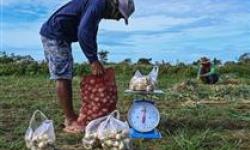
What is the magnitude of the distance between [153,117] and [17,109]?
2372 millimetres

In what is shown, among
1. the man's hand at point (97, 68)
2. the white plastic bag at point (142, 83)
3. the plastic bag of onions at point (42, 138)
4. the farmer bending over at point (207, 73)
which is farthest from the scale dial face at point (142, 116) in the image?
the farmer bending over at point (207, 73)

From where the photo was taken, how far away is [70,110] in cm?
659

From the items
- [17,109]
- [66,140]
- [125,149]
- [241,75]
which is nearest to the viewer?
[125,149]

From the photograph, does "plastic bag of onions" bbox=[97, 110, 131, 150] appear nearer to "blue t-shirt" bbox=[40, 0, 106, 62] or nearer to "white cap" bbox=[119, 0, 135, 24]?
"blue t-shirt" bbox=[40, 0, 106, 62]

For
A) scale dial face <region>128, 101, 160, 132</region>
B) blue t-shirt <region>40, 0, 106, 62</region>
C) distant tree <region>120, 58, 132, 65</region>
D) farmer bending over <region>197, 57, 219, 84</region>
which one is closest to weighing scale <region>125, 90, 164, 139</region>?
scale dial face <region>128, 101, 160, 132</region>

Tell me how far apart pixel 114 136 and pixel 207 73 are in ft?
32.6

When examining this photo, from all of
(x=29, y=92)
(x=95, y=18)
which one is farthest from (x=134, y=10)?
(x=29, y=92)

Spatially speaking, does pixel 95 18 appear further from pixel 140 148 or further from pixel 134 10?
pixel 140 148

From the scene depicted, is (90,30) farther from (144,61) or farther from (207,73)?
(144,61)

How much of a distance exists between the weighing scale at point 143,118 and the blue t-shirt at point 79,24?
612 mm

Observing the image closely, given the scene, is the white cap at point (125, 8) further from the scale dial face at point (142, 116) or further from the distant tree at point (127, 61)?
the distant tree at point (127, 61)

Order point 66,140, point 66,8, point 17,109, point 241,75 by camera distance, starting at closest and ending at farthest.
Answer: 1. point 66,140
2. point 66,8
3. point 17,109
4. point 241,75

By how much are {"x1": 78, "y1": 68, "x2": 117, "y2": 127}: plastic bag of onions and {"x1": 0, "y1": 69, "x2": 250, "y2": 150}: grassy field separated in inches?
12.4

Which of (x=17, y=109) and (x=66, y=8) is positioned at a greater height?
(x=66, y=8)
